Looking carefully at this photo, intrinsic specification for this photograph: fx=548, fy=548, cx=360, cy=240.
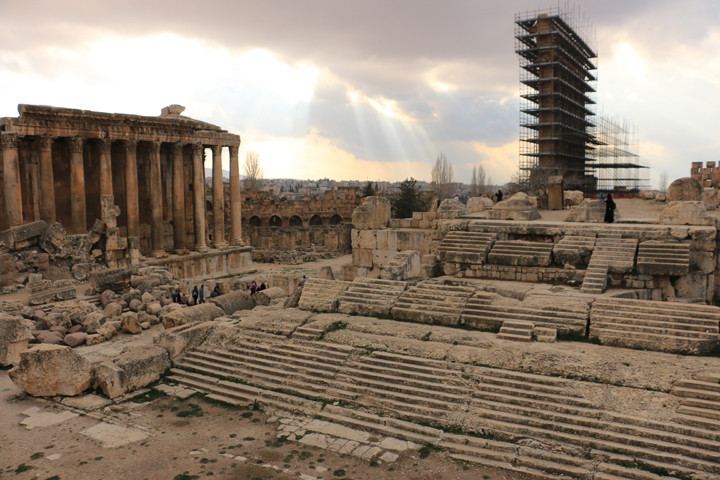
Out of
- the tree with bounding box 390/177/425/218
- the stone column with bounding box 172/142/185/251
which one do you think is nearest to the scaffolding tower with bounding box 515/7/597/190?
the tree with bounding box 390/177/425/218

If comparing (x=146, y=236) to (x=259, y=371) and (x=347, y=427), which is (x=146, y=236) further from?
(x=347, y=427)

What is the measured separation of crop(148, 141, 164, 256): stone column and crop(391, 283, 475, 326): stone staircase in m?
16.7

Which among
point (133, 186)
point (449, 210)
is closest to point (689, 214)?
point (449, 210)

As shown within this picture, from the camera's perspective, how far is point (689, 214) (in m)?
12.3

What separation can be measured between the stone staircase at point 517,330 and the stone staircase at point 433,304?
101 cm

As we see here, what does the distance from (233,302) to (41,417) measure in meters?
5.57

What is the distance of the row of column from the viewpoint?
1983cm

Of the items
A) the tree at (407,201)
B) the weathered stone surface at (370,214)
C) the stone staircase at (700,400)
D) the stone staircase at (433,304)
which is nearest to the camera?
the stone staircase at (700,400)

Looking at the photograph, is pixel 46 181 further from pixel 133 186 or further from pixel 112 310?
pixel 112 310

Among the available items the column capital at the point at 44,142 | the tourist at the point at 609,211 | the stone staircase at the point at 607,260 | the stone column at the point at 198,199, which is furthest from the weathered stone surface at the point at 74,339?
the stone column at the point at 198,199

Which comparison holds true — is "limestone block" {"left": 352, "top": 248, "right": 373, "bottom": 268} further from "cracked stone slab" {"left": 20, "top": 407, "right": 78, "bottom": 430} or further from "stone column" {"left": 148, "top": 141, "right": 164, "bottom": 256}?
"stone column" {"left": 148, "top": 141, "right": 164, "bottom": 256}

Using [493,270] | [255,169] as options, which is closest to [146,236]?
[493,270]

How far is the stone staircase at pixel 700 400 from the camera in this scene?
262 inches

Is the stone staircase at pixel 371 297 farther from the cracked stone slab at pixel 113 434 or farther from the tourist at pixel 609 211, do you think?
the tourist at pixel 609 211
